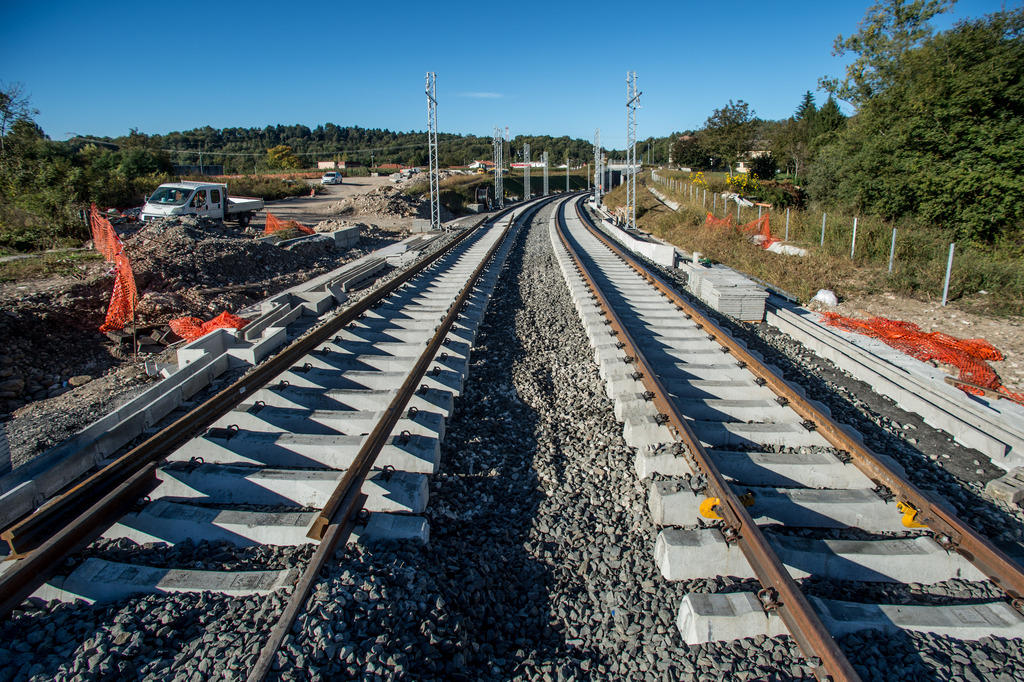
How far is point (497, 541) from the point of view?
362 centimetres

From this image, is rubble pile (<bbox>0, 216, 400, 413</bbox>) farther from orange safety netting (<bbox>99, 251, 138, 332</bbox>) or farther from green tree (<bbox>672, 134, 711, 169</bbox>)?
green tree (<bbox>672, 134, 711, 169</bbox>)

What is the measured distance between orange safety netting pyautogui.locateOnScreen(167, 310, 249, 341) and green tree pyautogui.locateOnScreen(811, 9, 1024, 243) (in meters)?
19.7

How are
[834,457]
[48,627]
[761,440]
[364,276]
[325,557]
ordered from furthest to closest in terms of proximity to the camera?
[364,276]
[761,440]
[834,457]
[325,557]
[48,627]

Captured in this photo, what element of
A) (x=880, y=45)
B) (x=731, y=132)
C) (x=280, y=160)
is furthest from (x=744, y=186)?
(x=280, y=160)

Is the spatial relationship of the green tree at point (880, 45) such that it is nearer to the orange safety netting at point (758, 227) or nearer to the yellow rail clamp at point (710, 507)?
the orange safety netting at point (758, 227)

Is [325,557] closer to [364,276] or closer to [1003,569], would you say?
[1003,569]

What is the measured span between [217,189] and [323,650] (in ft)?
78.6

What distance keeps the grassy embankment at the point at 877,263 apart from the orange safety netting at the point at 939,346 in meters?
2.10

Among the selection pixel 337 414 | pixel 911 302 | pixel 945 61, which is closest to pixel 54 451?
pixel 337 414

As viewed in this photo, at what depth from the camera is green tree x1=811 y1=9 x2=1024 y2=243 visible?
53.8 feet

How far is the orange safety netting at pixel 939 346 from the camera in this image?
7051 mm

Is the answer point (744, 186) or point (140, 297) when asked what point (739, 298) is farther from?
point (744, 186)

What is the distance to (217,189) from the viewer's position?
22203 millimetres

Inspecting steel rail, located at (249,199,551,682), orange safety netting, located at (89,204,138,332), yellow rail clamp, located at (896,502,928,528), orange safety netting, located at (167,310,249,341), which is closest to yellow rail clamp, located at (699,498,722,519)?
yellow rail clamp, located at (896,502,928,528)
